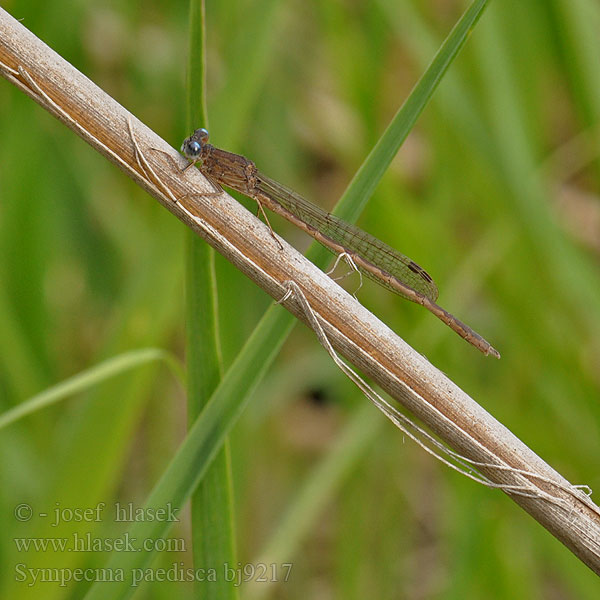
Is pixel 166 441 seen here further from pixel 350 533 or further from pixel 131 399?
pixel 131 399

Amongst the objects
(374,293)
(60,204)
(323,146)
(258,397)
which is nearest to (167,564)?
(258,397)
